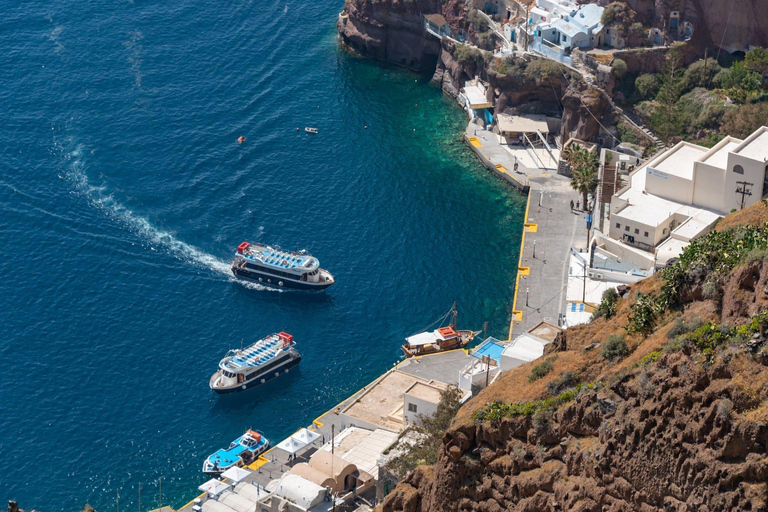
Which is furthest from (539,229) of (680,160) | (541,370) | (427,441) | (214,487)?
(541,370)

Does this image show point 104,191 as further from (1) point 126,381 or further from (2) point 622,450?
(2) point 622,450

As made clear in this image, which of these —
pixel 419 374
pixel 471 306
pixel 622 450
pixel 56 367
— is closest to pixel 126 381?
pixel 56 367

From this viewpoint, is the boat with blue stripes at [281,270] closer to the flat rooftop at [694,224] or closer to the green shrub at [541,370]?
the flat rooftop at [694,224]

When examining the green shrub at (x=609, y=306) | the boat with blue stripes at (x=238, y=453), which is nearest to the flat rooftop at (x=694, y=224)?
the boat with blue stripes at (x=238, y=453)

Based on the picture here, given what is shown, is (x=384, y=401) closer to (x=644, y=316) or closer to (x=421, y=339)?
(x=421, y=339)

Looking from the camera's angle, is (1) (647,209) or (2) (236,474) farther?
(1) (647,209)
